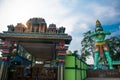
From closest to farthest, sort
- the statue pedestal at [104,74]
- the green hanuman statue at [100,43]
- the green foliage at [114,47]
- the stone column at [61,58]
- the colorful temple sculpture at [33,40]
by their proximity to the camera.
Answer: the stone column at [61,58]
the colorful temple sculpture at [33,40]
the statue pedestal at [104,74]
the green hanuman statue at [100,43]
the green foliage at [114,47]

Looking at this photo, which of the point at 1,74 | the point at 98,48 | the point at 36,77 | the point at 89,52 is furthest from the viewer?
the point at 89,52

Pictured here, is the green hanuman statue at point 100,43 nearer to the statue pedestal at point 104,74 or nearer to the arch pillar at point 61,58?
the statue pedestal at point 104,74

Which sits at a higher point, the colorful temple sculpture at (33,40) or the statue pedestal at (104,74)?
the colorful temple sculpture at (33,40)

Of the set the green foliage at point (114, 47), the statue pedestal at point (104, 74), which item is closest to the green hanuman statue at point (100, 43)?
the statue pedestal at point (104, 74)

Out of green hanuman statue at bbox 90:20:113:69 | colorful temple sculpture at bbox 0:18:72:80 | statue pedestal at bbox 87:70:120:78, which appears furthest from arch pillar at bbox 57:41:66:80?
green hanuman statue at bbox 90:20:113:69

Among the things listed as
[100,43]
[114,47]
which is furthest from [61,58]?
[114,47]

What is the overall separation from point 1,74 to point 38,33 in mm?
3160

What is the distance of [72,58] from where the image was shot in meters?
7.44

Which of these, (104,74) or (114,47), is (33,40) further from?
(114,47)

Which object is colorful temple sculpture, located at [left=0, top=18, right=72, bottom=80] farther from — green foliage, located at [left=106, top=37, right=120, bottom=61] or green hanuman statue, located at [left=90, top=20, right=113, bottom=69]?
green foliage, located at [left=106, top=37, right=120, bottom=61]

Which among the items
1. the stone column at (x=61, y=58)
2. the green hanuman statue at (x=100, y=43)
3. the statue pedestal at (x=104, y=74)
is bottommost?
the statue pedestal at (x=104, y=74)

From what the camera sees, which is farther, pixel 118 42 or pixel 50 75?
pixel 118 42

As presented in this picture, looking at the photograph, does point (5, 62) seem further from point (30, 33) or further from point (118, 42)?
point (118, 42)

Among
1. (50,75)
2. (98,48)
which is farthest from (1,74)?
(98,48)
